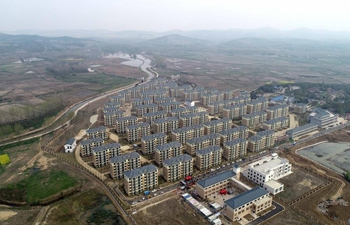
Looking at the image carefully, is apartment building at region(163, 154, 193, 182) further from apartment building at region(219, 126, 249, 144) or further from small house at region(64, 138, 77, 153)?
small house at region(64, 138, 77, 153)

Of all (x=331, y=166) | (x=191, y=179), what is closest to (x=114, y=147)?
(x=191, y=179)

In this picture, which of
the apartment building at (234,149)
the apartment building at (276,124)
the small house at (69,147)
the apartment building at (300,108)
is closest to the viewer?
the apartment building at (234,149)

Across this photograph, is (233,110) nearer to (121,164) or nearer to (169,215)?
(121,164)

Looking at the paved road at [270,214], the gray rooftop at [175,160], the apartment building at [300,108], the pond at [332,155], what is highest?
the gray rooftop at [175,160]

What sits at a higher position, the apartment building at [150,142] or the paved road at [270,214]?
the apartment building at [150,142]

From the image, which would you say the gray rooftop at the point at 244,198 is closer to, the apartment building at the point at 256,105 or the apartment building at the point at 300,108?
the apartment building at the point at 256,105

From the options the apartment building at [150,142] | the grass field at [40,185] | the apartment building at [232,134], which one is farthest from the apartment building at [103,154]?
the apartment building at [232,134]

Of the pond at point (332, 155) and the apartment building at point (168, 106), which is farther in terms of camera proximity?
the apartment building at point (168, 106)
